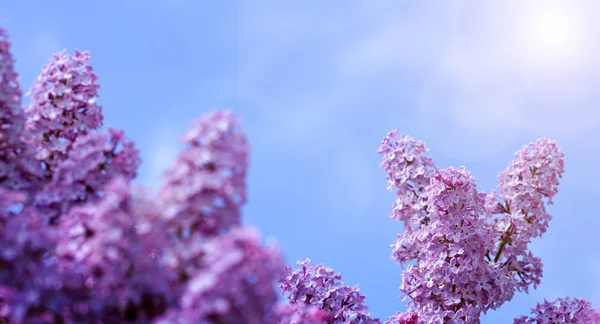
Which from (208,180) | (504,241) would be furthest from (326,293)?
(208,180)

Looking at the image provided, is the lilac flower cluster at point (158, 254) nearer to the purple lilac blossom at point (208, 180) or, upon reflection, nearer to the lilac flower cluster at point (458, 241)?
the purple lilac blossom at point (208, 180)

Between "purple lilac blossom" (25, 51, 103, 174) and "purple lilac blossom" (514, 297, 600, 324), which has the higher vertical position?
"purple lilac blossom" (514, 297, 600, 324)

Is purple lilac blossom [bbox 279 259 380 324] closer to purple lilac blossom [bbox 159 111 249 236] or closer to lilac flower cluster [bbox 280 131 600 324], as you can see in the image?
lilac flower cluster [bbox 280 131 600 324]

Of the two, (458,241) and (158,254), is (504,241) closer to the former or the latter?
(458,241)

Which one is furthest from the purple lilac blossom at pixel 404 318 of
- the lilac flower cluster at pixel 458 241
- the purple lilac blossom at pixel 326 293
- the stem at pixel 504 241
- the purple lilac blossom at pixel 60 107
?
the purple lilac blossom at pixel 60 107

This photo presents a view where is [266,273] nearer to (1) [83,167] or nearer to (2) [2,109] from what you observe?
(1) [83,167]

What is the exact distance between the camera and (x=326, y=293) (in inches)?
333

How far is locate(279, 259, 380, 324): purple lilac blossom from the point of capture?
8.39 meters

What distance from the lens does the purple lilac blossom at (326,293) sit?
8.39 meters

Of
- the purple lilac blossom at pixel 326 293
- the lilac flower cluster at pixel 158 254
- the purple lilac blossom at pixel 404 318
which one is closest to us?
the lilac flower cluster at pixel 158 254

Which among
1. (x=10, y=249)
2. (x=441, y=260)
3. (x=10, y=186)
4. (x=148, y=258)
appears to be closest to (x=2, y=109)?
(x=10, y=186)

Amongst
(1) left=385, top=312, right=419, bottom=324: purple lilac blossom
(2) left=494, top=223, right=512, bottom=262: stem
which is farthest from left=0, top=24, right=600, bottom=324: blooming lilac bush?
(2) left=494, top=223, right=512, bottom=262: stem

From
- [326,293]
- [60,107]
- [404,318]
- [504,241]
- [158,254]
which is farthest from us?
[504,241]

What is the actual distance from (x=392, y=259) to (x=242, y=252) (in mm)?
6021
